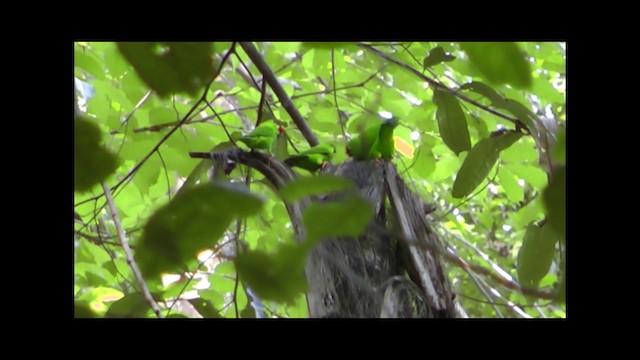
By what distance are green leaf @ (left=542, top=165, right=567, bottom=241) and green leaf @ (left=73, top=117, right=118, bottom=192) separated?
0.99ft

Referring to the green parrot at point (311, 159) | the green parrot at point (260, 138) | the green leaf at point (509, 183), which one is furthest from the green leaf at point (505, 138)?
the green leaf at point (509, 183)

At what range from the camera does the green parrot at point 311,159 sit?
1.23 m

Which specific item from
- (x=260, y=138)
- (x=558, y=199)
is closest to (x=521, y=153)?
(x=260, y=138)

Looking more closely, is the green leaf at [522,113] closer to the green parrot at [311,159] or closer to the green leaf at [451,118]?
the green leaf at [451,118]

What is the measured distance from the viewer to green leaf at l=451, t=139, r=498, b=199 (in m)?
1.02

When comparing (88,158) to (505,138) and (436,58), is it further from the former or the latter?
(436,58)

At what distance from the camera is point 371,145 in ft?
3.43

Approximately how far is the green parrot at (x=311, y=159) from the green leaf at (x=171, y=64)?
2.46 ft

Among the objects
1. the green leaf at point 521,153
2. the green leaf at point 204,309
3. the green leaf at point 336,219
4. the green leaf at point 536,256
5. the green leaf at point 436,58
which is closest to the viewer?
the green leaf at point 336,219

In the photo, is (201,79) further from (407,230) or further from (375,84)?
(375,84)

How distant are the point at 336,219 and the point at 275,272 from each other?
0.05 m
